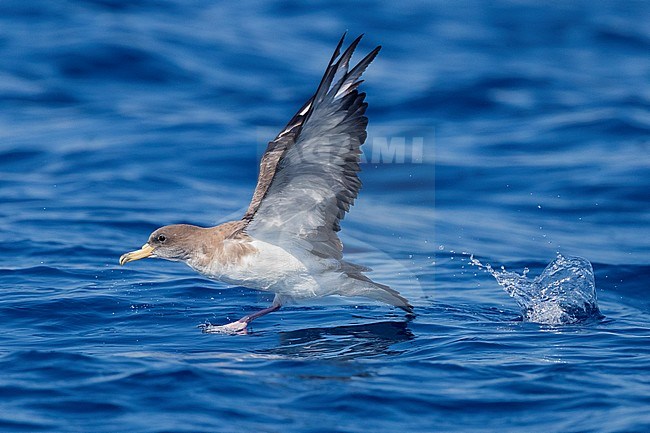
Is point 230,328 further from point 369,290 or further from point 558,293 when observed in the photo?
point 558,293

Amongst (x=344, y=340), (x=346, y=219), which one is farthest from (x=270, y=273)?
(x=346, y=219)

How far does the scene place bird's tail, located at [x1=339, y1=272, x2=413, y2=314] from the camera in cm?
832

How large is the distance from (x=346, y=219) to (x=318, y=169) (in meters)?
4.61

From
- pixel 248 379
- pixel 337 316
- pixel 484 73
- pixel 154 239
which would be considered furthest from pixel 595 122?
pixel 248 379

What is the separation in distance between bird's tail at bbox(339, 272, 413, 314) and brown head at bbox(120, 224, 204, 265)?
1284 mm

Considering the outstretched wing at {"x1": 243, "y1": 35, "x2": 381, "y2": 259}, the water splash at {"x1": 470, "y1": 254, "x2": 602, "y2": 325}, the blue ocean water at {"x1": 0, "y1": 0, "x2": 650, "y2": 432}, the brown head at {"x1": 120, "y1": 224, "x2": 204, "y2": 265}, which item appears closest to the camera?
the blue ocean water at {"x1": 0, "y1": 0, "x2": 650, "y2": 432}

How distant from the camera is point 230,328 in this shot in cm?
817

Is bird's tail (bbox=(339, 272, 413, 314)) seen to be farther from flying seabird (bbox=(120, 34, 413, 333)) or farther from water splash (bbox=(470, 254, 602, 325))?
water splash (bbox=(470, 254, 602, 325))

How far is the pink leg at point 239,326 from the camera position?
8.16m

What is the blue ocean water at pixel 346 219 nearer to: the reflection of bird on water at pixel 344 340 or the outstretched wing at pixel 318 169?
the reflection of bird on water at pixel 344 340

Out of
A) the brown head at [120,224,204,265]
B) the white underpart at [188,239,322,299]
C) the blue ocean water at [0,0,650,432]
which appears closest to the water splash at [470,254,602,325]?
the blue ocean water at [0,0,650,432]

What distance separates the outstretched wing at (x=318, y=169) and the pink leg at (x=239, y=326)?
61cm

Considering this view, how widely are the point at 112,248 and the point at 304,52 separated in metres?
8.10

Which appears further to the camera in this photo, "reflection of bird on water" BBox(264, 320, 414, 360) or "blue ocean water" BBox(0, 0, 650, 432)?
"reflection of bird on water" BBox(264, 320, 414, 360)
